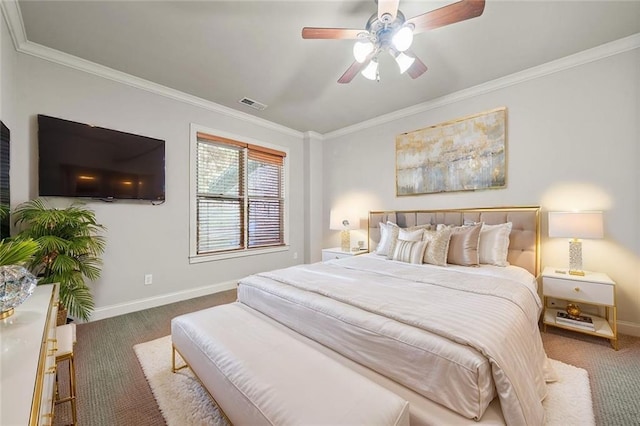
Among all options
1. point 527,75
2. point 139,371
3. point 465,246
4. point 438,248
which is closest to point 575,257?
point 465,246

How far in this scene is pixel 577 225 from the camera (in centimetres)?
233

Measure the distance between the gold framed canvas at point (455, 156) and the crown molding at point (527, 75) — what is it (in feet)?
0.95

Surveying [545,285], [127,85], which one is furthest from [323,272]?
[127,85]

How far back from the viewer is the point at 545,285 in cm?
248

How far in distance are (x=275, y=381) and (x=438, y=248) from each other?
2183 mm

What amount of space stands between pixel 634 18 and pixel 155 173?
4.88m

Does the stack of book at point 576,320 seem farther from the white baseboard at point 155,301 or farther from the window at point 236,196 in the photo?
the white baseboard at point 155,301

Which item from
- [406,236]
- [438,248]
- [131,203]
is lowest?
[438,248]

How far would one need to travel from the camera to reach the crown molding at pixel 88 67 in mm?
2078

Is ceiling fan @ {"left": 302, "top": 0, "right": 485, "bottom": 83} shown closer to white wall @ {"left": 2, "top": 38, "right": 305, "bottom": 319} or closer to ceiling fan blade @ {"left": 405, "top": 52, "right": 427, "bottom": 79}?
ceiling fan blade @ {"left": 405, "top": 52, "right": 427, "bottom": 79}

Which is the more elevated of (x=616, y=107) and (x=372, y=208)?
(x=616, y=107)

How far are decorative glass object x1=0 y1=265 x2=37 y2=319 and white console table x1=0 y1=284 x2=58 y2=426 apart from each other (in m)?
0.06

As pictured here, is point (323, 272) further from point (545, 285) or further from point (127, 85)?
point (127, 85)

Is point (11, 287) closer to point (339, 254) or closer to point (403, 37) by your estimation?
point (403, 37)
